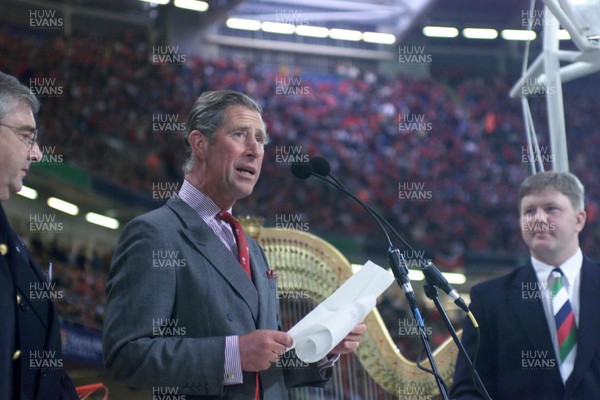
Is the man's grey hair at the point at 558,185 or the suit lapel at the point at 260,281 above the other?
the man's grey hair at the point at 558,185

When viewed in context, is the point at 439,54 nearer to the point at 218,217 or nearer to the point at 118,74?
the point at 118,74

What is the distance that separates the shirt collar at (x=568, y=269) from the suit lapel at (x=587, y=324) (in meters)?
0.02

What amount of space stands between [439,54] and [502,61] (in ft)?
5.32

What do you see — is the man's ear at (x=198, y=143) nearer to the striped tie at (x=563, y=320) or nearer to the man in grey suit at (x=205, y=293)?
the man in grey suit at (x=205, y=293)

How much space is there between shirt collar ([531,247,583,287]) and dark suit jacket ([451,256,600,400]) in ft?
0.07

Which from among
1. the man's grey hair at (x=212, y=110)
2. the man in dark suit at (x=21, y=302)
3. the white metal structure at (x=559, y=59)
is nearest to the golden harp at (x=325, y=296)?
the man's grey hair at (x=212, y=110)

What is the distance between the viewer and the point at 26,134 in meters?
2.06

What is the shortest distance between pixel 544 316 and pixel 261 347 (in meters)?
1.34

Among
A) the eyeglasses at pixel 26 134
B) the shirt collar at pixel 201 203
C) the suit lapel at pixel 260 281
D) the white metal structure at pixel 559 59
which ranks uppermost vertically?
the white metal structure at pixel 559 59

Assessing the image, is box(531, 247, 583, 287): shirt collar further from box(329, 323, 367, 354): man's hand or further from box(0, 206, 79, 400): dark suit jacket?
box(0, 206, 79, 400): dark suit jacket

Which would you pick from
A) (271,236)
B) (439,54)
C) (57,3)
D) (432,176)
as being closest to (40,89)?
(57,3)

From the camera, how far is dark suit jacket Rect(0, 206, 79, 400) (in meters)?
1.90

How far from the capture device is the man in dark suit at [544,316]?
109 inches

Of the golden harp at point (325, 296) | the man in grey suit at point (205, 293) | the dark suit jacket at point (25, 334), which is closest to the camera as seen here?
the dark suit jacket at point (25, 334)
